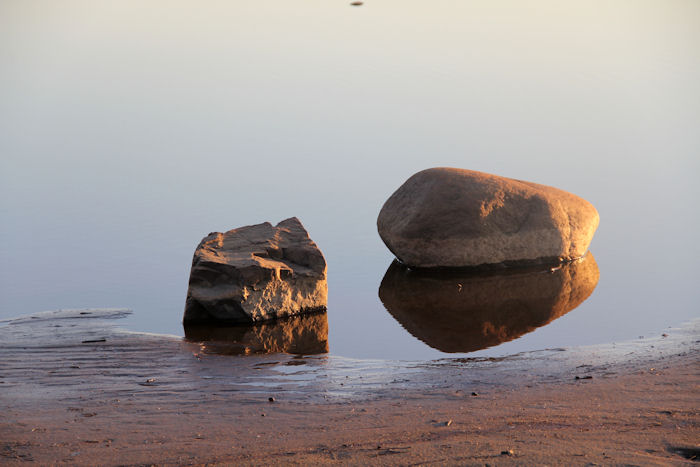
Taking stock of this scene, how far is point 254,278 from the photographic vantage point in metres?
9.12

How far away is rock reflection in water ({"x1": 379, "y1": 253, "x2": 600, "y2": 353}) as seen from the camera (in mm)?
8898

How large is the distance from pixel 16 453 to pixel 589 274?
8843 millimetres

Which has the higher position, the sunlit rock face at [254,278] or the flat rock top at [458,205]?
the flat rock top at [458,205]

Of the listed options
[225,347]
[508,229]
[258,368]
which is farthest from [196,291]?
[508,229]

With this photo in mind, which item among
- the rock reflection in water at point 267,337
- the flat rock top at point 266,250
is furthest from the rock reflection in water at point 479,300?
the flat rock top at point 266,250

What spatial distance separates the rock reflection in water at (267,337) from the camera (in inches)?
326

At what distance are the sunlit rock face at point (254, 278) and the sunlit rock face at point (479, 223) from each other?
2192 mm

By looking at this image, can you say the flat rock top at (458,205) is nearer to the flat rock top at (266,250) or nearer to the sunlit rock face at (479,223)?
the sunlit rock face at (479,223)

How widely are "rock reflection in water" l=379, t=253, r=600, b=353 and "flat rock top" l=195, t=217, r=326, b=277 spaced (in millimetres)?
1349

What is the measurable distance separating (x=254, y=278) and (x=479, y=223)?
4008mm

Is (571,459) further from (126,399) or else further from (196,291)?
(196,291)

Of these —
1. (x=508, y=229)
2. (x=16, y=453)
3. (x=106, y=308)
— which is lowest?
(x=16, y=453)

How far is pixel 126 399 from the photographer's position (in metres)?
6.30

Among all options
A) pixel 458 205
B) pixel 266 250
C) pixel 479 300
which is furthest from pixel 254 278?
pixel 458 205
